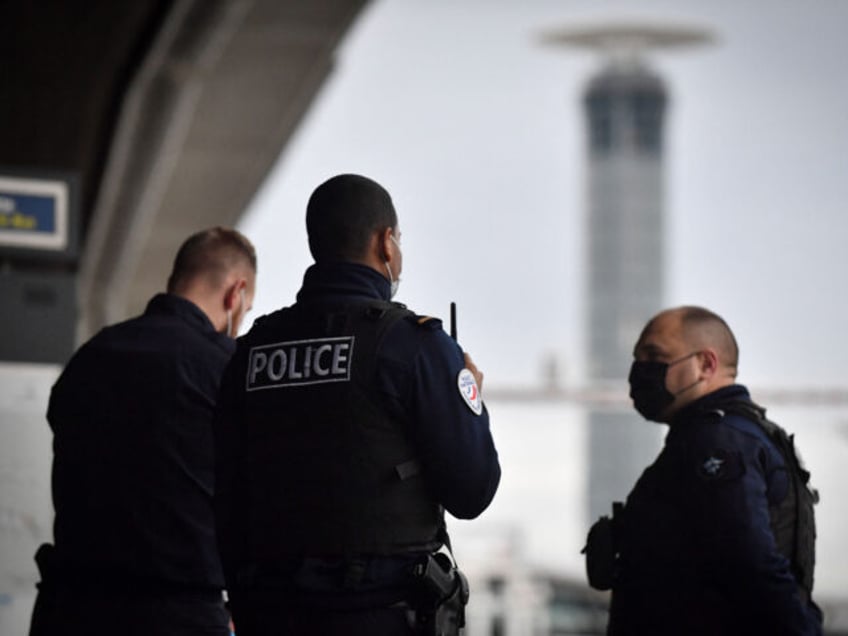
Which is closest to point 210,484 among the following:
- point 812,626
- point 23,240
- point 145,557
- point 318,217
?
point 145,557

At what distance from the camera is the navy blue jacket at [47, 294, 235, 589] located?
2.88 metres

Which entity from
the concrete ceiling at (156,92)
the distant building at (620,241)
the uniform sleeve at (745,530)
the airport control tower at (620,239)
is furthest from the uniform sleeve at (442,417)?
the distant building at (620,241)

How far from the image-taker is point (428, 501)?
92.3 inches

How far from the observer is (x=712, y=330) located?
3.14 metres

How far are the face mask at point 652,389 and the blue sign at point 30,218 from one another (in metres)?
2.34

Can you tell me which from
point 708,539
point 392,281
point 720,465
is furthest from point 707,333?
point 392,281

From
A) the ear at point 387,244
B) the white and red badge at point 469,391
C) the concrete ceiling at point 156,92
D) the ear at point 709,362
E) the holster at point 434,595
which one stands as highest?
the concrete ceiling at point 156,92

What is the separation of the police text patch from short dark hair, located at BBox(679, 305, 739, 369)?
1066 mm

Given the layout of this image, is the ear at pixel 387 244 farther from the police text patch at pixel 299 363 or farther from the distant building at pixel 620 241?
the distant building at pixel 620 241

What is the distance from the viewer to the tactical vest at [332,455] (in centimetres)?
231

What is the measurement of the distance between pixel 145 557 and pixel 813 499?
1.41m

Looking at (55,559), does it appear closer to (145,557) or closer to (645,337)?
(145,557)

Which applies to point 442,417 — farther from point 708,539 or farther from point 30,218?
point 30,218

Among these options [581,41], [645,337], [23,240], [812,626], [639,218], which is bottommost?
[812,626]
